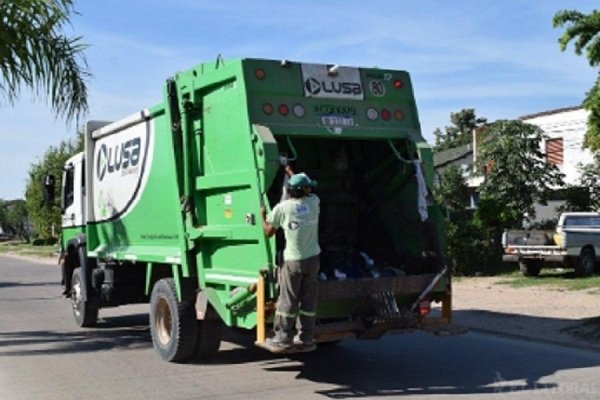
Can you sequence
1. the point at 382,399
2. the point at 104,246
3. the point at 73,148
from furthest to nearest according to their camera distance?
the point at 73,148, the point at 104,246, the point at 382,399

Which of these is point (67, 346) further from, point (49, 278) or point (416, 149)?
point (49, 278)

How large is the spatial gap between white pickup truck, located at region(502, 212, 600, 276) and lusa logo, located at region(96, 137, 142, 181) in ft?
38.8

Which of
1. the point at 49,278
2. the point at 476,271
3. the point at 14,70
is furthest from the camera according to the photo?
the point at 49,278

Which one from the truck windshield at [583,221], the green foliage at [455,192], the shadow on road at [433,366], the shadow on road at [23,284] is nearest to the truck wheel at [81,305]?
the shadow on road at [433,366]

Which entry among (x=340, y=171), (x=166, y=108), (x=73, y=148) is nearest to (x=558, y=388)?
(x=340, y=171)

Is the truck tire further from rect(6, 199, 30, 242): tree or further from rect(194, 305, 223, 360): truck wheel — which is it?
rect(6, 199, 30, 242): tree

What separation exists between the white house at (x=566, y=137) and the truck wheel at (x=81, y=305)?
24.0 metres

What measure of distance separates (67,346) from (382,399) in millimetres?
5494

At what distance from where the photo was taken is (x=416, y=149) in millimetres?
8680

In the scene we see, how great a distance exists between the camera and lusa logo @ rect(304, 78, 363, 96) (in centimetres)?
859

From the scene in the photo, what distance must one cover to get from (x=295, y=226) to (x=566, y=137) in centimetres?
2904

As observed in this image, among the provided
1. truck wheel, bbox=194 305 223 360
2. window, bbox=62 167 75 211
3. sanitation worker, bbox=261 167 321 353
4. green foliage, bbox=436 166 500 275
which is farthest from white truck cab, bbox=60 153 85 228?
green foliage, bbox=436 166 500 275

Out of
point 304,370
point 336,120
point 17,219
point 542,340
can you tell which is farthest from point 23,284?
point 17,219

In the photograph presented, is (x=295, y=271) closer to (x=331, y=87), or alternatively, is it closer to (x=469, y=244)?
(x=331, y=87)
